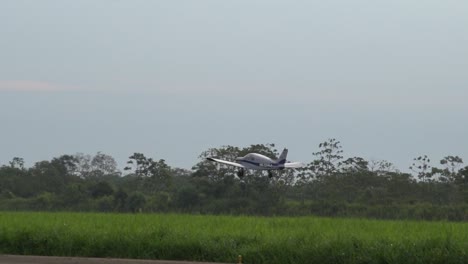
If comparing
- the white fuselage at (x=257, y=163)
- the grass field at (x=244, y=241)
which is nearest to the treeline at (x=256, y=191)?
the white fuselage at (x=257, y=163)

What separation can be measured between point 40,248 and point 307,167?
41.9 metres

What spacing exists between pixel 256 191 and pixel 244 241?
105 feet

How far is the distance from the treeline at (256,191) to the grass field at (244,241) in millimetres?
16610

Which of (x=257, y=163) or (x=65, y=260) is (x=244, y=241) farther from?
(x=257, y=163)

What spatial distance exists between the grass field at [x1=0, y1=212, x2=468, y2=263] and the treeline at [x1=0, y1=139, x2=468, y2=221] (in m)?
16.6

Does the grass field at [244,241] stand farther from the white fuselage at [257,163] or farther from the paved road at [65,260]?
the white fuselage at [257,163]

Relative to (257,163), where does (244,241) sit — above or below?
below

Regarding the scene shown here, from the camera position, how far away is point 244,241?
59.5 feet

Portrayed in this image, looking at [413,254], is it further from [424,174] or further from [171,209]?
[424,174]

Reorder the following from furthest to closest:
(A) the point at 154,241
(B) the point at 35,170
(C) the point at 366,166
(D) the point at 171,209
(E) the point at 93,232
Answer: (B) the point at 35,170
(C) the point at 366,166
(D) the point at 171,209
(E) the point at 93,232
(A) the point at 154,241

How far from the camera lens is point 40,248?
1894 cm

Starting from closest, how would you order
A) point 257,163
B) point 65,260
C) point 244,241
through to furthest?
point 65,260
point 244,241
point 257,163

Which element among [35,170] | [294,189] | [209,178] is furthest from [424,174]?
[35,170]

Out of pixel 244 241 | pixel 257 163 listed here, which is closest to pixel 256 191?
pixel 257 163
